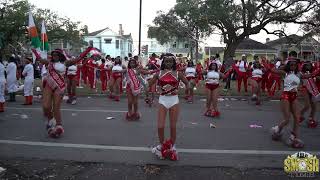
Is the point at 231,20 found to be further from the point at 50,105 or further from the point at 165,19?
the point at 50,105

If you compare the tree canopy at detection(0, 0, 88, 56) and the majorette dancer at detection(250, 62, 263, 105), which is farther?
the tree canopy at detection(0, 0, 88, 56)

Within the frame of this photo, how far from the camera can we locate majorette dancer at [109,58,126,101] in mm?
17641

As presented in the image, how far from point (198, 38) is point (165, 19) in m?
3.79

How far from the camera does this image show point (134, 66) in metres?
12.7

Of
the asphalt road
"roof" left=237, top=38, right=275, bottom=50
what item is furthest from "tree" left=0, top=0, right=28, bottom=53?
the asphalt road

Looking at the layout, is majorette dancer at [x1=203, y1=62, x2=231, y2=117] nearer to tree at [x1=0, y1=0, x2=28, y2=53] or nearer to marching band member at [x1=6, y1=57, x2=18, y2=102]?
marching band member at [x1=6, y1=57, x2=18, y2=102]

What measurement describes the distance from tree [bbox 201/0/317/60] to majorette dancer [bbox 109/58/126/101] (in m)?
19.2

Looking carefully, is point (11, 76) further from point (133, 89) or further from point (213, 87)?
point (213, 87)

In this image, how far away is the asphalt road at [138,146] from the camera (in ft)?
23.4

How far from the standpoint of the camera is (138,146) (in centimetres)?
900

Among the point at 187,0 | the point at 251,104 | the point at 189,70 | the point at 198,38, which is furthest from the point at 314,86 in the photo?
the point at 198,38

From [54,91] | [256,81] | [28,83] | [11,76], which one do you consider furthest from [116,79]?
[54,91]

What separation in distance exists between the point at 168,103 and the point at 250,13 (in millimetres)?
29766

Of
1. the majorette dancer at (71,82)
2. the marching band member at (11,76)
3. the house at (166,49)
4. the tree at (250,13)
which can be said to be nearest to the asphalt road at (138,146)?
the majorette dancer at (71,82)
